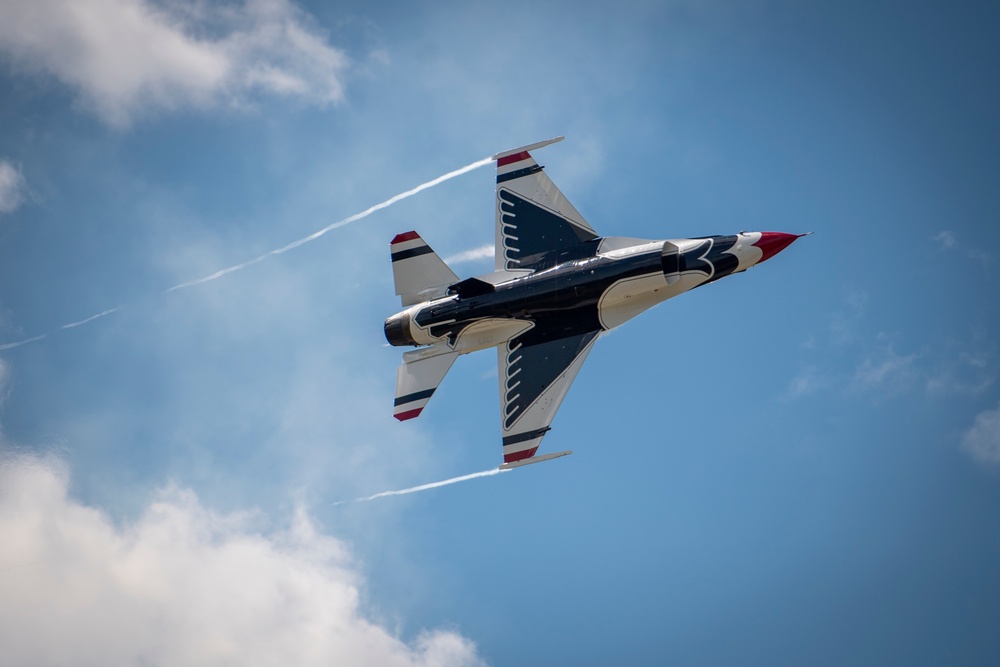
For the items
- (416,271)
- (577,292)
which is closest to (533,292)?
(577,292)

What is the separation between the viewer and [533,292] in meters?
45.1

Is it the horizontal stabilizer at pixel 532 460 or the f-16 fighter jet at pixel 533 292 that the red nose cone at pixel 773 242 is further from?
the horizontal stabilizer at pixel 532 460

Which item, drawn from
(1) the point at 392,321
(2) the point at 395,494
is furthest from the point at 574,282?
(2) the point at 395,494

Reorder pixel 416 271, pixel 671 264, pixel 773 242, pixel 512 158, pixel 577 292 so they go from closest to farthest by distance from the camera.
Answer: pixel 671 264 → pixel 577 292 → pixel 773 242 → pixel 416 271 → pixel 512 158

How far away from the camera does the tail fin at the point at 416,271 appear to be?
157ft

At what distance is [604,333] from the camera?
4559 centimetres

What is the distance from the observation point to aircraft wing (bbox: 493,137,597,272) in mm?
47344

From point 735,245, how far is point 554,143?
10110mm

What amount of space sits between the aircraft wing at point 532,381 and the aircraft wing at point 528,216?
145 inches

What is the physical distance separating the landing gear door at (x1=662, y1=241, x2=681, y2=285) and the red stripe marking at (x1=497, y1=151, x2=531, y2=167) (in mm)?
9250

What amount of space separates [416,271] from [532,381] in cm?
775

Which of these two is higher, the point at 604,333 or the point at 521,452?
the point at 604,333

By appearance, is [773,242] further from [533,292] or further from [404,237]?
[404,237]

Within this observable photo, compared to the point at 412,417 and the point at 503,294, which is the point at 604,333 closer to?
the point at 503,294
